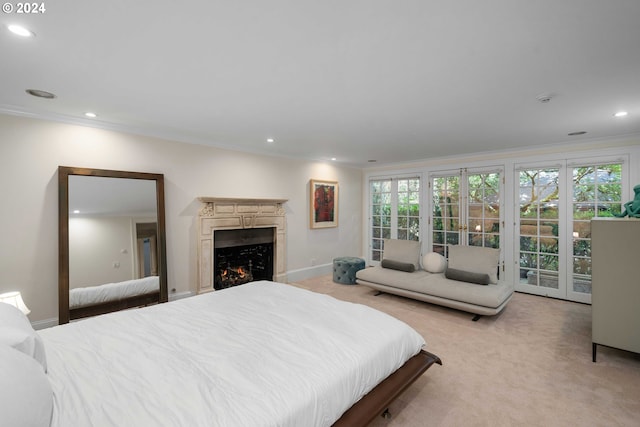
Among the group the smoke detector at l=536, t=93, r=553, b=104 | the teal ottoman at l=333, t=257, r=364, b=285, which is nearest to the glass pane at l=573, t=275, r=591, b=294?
the smoke detector at l=536, t=93, r=553, b=104

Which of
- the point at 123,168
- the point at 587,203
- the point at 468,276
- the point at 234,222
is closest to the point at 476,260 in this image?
the point at 468,276

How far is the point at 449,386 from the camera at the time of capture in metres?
2.22

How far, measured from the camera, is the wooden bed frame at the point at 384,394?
1521mm

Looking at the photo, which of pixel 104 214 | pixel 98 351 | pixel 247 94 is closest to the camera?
pixel 98 351

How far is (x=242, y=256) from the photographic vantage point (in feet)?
16.2

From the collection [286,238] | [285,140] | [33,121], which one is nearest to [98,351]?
[33,121]

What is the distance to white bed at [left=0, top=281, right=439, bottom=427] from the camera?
1.19m

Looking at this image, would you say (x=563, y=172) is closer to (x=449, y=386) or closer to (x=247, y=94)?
(x=449, y=386)

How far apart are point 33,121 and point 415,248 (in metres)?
5.26

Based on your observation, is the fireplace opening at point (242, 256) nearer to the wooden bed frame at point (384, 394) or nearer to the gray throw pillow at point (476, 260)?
the gray throw pillow at point (476, 260)

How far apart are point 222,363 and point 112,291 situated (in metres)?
2.72

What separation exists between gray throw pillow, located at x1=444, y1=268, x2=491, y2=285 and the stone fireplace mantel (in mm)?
2792

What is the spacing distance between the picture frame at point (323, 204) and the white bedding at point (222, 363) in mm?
3454

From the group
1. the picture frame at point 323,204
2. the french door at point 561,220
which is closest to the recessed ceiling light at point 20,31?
the picture frame at point 323,204
